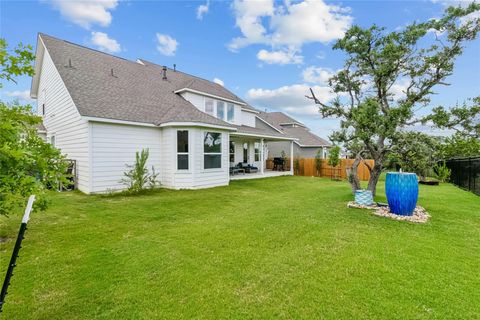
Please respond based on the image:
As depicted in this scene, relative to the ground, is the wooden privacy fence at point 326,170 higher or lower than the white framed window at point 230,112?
lower

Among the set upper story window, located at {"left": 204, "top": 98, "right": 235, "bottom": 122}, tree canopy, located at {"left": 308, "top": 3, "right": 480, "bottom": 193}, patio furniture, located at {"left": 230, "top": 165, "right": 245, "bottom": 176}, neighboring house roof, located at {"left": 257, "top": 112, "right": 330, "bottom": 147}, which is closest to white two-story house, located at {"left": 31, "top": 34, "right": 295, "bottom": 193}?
upper story window, located at {"left": 204, "top": 98, "right": 235, "bottom": 122}

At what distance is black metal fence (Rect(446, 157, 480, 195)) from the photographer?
11888 mm

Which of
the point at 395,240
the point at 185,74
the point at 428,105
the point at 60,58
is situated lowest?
the point at 395,240

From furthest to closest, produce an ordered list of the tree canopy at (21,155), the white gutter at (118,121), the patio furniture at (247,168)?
the patio furniture at (247,168)
the white gutter at (118,121)
the tree canopy at (21,155)

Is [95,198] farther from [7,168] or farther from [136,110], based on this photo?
[7,168]

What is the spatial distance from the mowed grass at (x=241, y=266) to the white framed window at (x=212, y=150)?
5.12 metres

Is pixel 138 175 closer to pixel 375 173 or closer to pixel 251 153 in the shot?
pixel 375 173

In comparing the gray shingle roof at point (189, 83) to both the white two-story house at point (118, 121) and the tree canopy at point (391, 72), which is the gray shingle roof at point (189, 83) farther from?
the tree canopy at point (391, 72)

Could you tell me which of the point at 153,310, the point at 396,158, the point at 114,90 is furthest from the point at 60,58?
the point at 396,158

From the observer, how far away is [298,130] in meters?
28.8

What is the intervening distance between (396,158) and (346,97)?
9.59ft

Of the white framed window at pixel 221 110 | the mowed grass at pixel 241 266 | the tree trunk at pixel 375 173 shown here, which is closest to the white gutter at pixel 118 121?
the mowed grass at pixel 241 266

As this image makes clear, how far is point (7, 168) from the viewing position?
221cm

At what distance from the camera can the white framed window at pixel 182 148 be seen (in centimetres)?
1109
